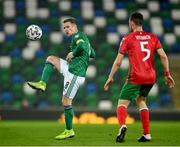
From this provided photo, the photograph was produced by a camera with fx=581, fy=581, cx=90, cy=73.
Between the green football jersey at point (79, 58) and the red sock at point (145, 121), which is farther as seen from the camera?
the green football jersey at point (79, 58)

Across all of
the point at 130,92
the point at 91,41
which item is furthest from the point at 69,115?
the point at 91,41

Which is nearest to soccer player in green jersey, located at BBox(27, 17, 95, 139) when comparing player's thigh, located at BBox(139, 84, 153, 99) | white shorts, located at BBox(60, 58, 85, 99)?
white shorts, located at BBox(60, 58, 85, 99)

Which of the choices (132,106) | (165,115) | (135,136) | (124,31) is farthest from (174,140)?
(124,31)

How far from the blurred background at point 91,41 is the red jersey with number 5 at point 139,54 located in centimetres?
563

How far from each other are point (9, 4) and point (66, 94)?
28.4 ft

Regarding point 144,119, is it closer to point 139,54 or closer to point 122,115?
point 122,115

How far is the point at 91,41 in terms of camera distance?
14.4 metres

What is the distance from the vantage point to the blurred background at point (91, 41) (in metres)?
13.4

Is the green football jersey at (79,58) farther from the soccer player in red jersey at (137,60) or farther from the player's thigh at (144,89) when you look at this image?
the player's thigh at (144,89)

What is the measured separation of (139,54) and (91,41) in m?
8.02

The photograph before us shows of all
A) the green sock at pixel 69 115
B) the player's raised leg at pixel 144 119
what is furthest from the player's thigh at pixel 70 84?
the player's raised leg at pixel 144 119

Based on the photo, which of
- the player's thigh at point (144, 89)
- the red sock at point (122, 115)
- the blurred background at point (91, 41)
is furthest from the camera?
the blurred background at point (91, 41)

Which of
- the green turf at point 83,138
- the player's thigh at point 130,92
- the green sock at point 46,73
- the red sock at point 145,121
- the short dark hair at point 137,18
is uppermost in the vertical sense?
the short dark hair at point 137,18

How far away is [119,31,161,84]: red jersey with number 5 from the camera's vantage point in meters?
6.46
